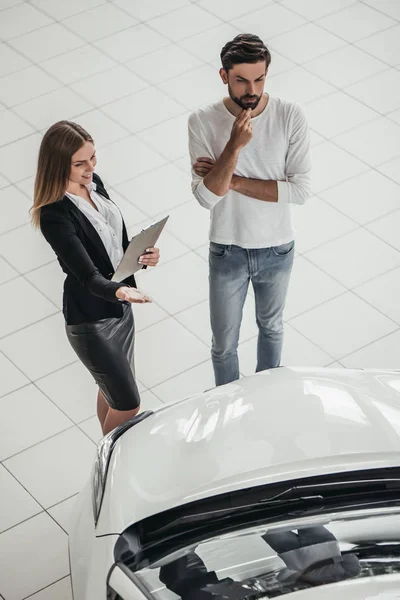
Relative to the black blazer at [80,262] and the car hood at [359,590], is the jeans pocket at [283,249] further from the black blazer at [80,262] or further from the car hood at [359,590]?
the car hood at [359,590]

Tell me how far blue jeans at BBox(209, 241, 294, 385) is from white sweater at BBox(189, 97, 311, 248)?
7 centimetres

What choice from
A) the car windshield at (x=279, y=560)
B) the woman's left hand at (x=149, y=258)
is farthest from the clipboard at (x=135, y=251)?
the car windshield at (x=279, y=560)

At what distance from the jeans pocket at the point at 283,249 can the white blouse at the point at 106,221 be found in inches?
22.9

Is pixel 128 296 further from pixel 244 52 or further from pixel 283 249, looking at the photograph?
pixel 244 52

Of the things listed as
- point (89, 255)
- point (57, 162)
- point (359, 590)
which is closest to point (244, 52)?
point (57, 162)

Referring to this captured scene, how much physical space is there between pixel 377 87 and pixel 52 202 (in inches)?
138

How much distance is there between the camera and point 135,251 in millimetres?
3146

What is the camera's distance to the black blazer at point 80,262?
304 cm

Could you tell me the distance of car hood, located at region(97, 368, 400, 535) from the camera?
2.38 meters

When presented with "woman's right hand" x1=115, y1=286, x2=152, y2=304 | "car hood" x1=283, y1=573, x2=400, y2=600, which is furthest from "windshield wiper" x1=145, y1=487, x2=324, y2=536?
"woman's right hand" x1=115, y1=286, x2=152, y2=304

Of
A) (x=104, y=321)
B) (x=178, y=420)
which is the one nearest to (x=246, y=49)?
(x=104, y=321)

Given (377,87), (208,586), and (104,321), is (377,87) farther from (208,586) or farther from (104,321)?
(208,586)

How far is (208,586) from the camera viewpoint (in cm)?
214

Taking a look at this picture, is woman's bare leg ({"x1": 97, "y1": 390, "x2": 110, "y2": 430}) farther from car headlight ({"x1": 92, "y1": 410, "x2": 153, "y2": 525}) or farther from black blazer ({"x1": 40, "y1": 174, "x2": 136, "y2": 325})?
car headlight ({"x1": 92, "y1": 410, "x2": 153, "y2": 525})
